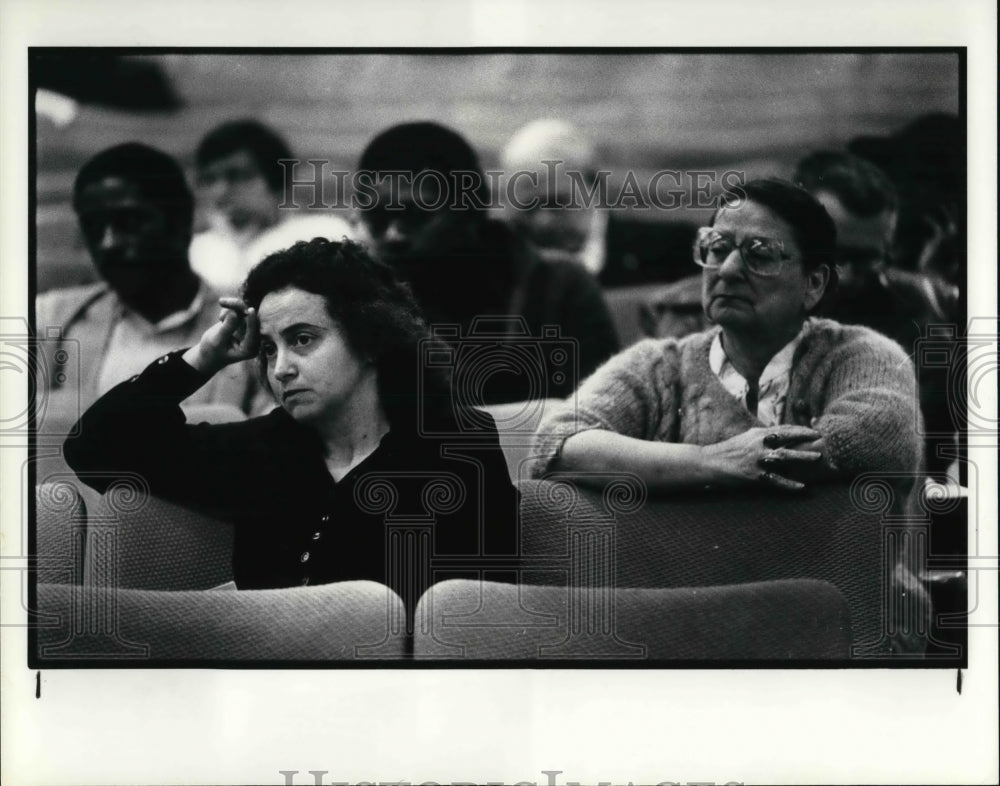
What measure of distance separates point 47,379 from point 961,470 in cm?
245

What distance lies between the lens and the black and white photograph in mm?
3402

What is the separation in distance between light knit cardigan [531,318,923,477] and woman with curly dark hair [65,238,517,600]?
27 centimetres

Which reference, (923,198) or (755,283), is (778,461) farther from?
(923,198)

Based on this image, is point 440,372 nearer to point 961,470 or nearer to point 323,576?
point 323,576

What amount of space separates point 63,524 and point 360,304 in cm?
99

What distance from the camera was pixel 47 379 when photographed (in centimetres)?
344

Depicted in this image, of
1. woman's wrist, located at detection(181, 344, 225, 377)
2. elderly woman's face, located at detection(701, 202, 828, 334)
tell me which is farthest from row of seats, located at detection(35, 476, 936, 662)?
elderly woman's face, located at detection(701, 202, 828, 334)

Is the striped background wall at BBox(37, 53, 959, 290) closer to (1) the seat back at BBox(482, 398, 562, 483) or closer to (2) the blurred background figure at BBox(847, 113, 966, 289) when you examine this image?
(2) the blurred background figure at BBox(847, 113, 966, 289)

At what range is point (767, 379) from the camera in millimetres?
3408

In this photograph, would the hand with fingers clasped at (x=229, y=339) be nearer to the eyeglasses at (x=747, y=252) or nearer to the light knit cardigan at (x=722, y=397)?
the light knit cardigan at (x=722, y=397)

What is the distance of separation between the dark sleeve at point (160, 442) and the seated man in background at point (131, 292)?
1.6 inches

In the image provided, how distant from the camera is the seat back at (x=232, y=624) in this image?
3408mm

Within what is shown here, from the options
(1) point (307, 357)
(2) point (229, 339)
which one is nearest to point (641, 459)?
(1) point (307, 357)

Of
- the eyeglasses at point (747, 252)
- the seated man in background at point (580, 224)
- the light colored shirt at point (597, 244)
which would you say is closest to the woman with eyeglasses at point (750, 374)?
the eyeglasses at point (747, 252)
